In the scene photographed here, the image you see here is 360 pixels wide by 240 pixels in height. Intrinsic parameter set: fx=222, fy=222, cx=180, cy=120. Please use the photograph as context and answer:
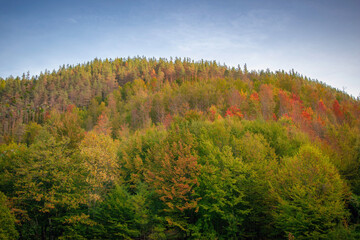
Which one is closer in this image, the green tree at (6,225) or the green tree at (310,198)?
the green tree at (6,225)

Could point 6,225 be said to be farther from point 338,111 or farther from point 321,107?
point 338,111

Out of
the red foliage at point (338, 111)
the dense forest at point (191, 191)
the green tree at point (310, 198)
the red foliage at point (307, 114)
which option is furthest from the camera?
the red foliage at point (338, 111)

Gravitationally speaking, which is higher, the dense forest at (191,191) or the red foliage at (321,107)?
the red foliage at (321,107)

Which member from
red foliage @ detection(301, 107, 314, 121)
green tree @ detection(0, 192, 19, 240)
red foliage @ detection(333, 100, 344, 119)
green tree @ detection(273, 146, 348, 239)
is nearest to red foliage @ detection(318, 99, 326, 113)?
red foliage @ detection(333, 100, 344, 119)

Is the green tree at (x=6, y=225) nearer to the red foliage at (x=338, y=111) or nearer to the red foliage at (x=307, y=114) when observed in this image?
the red foliage at (x=307, y=114)

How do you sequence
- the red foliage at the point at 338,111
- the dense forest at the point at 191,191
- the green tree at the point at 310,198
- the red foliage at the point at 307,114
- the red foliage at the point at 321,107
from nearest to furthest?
1. the green tree at the point at 310,198
2. the dense forest at the point at 191,191
3. the red foliage at the point at 307,114
4. the red foliage at the point at 338,111
5. the red foliage at the point at 321,107

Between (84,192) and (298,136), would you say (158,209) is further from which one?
(298,136)

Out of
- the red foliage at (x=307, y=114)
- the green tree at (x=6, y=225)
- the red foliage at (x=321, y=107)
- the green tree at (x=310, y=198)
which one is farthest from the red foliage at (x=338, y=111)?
the green tree at (x=6, y=225)

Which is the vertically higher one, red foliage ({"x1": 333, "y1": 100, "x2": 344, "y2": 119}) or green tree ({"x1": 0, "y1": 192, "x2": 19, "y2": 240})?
red foliage ({"x1": 333, "y1": 100, "x2": 344, "y2": 119})

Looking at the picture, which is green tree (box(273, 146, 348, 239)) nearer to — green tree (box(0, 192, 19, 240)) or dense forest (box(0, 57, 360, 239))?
dense forest (box(0, 57, 360, 239))

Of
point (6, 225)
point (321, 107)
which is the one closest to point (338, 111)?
point (321, 107)

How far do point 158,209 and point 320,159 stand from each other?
21.9m

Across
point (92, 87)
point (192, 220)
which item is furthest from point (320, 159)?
point (92, 87)

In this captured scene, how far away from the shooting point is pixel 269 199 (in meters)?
28.9
